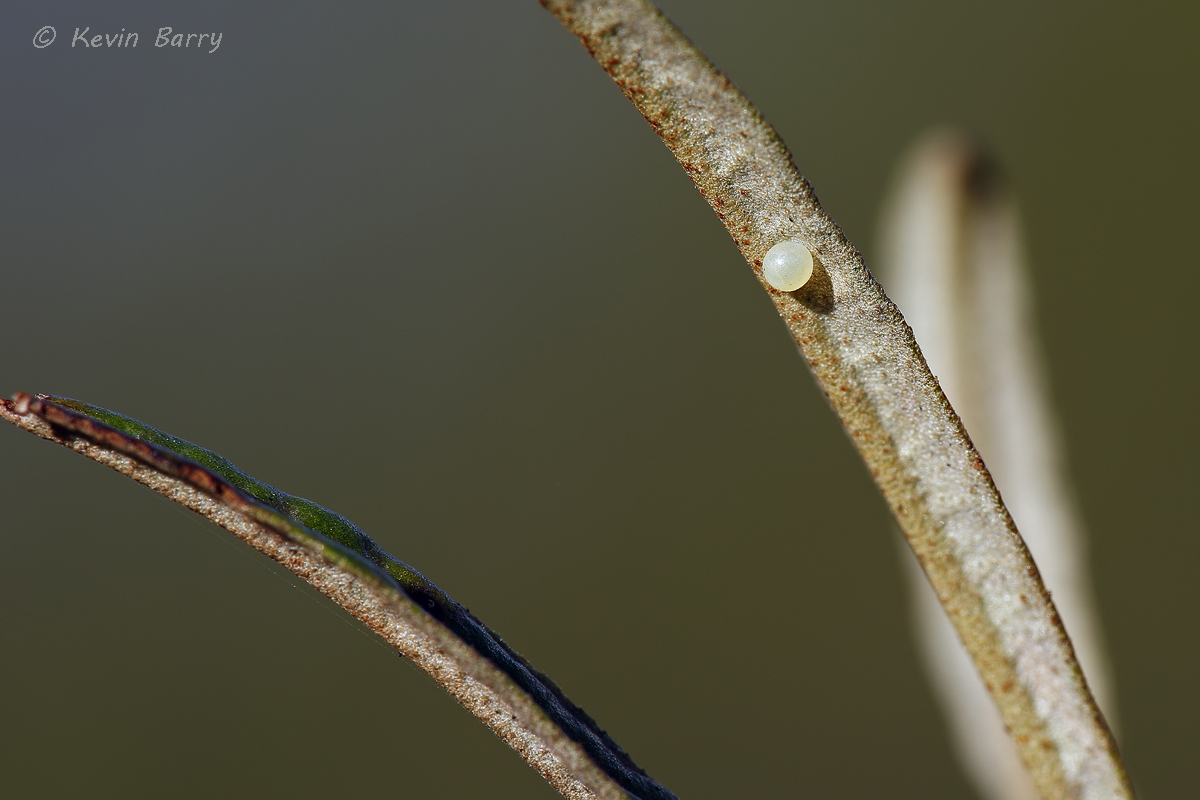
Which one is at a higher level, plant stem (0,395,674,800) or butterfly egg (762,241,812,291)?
butterfly egg (762,241,812,291)

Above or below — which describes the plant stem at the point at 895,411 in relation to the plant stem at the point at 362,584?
above

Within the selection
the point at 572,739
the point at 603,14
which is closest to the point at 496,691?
the point at 572,739

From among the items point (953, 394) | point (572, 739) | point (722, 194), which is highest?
point (953, 394)

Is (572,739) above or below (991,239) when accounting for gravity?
below

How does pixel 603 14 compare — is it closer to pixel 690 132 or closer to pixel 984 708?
pixel 690 132

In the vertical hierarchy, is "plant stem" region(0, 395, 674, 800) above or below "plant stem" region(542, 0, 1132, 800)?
below
